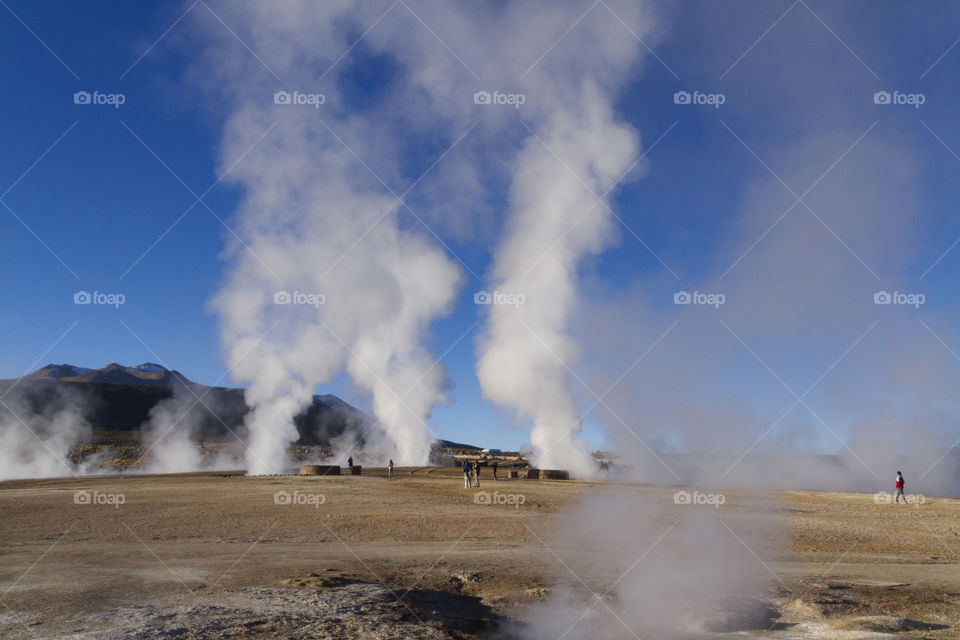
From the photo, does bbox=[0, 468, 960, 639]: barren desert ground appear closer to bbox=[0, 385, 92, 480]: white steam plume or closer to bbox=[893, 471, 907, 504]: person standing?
bbox=[893, 471, 907, 504]: person standing

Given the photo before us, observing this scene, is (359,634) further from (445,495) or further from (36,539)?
(445,495)

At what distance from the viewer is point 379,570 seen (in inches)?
586

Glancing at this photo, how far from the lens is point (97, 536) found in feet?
62.8

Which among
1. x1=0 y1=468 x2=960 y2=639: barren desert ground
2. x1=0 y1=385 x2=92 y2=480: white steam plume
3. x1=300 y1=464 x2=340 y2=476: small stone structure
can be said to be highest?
x1=0 y1=385 x2=92 y2=480: white steam plume

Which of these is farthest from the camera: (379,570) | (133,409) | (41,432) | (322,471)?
(133,409)

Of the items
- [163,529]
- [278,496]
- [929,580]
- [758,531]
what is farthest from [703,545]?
[278,496]

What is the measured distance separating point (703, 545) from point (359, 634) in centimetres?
1111

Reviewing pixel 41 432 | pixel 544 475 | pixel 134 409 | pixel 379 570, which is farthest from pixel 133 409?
pixel 379 570

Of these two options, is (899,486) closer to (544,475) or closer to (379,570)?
(544,475)

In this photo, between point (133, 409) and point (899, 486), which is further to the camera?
point (133, 409)

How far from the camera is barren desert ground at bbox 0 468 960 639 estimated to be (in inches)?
406

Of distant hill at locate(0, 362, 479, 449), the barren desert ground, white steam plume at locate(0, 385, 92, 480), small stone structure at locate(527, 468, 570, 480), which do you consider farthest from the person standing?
distant hill at locate(0, 362, 479, 449)

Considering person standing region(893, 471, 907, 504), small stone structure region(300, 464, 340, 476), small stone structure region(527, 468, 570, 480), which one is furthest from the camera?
small stone structure region(527, 468, 570, 480)

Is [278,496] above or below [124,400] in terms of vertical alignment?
below
